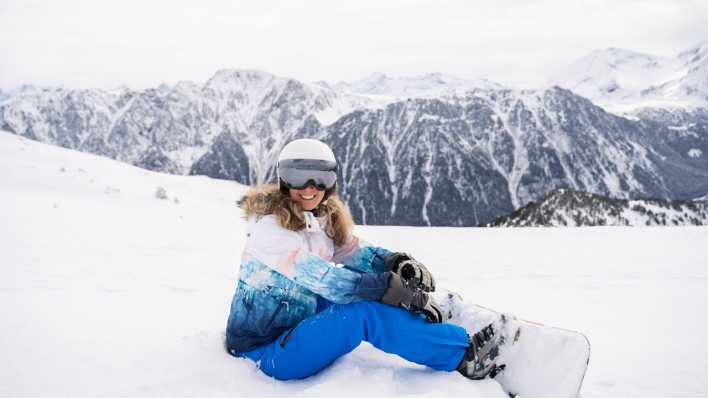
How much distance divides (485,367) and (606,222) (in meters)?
89.5

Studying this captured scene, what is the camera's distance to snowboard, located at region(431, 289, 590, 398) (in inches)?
142

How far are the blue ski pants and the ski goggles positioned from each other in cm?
118

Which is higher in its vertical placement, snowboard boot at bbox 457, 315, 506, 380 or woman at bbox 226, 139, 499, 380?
woman at bbox 226, 139, 499, 380

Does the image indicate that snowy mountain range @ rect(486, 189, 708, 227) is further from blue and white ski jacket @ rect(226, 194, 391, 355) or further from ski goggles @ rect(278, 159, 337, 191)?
blue and white ski jacket @ rect(226, 194, 391, 355)

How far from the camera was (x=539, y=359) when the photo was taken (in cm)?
377

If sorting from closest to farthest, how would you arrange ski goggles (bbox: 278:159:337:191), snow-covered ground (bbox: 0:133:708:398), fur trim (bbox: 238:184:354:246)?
snow-covered ground (bbox: 0:133:708:398) → fur trim (bbox: 238:184:354:246) → ski goggles (bbox: 278:159:337:191)

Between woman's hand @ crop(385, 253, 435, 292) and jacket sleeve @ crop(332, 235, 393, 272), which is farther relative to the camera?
jacket sleeve @ crop(332, 235, 393, 272)

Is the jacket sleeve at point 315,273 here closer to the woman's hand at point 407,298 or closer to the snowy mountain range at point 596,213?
the woman's hand at point 407,298

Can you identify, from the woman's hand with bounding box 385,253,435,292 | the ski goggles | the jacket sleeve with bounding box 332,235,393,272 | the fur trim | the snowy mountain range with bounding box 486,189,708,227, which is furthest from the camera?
the snowy mountain range with bounding box 486,189,708,227

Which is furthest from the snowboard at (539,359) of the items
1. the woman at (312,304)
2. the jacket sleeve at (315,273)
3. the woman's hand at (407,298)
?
the jacket sleeve at (315,273)

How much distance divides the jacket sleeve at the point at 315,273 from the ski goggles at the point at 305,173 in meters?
0.63

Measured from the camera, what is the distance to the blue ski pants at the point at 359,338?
143 inches

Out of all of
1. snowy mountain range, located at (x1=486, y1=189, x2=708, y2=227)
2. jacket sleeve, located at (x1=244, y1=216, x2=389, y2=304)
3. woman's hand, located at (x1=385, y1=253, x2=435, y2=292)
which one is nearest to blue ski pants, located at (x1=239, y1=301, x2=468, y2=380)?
jacket sleeve, located at (x1=244, y1=216, x2=389, y2=304)

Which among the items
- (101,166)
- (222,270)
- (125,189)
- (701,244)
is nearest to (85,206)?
(125,189)
